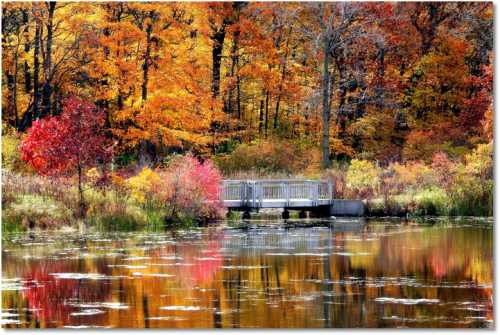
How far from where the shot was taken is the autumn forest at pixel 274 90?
37250 millimetres

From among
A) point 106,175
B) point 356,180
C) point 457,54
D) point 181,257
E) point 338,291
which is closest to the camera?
point 338,291

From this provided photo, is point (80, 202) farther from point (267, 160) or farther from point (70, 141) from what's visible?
point (267, 160)

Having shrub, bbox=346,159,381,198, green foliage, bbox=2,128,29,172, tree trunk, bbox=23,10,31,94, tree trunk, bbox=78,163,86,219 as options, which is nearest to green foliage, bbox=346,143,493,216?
shrub, bbox=346,159,381,198

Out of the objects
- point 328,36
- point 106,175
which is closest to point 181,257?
point 106,175

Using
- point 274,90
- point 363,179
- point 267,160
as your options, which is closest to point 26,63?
point 274,90

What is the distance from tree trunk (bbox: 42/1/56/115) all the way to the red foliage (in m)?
11.7

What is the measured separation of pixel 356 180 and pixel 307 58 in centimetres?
1325

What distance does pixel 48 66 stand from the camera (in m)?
42.2

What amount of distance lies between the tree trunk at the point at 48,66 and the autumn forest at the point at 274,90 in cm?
10

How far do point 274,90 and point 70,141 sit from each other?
62.2ft

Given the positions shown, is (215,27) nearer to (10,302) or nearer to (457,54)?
(457,54)

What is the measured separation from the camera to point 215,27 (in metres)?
45.6

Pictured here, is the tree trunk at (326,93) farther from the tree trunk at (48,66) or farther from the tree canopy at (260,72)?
the tree trunk at (48,66)

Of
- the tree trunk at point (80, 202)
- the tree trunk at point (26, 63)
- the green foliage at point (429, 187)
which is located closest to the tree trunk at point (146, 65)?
the tree trunk at point (26, 63)
